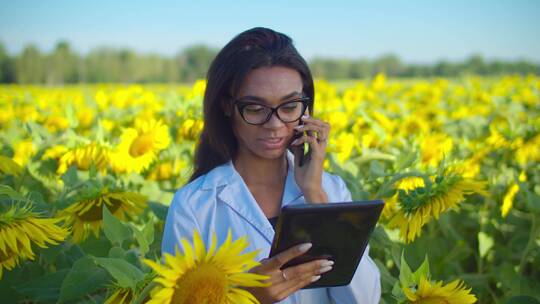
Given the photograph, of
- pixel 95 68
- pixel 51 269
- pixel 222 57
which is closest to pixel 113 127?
pixel 51 269

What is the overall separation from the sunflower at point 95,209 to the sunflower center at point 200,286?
0.79 metres

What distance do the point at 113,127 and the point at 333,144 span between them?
1627mm

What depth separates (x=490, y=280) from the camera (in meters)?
2.64

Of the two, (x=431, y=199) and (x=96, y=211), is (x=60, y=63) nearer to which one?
(x=96, y=211)

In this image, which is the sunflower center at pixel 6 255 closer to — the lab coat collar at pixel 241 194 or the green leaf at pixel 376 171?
the lab coat collar at pixel 241 194

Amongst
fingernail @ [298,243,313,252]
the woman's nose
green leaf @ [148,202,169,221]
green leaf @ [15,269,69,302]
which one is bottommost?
green leaf @ [15,269,69,302]

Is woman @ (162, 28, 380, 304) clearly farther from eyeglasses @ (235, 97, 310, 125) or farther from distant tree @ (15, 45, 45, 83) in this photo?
distant tree @ (15, 45, 45, 83)

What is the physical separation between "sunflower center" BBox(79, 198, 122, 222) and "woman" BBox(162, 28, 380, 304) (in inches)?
11.3

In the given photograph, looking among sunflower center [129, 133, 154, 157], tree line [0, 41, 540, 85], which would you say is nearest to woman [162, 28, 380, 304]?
sunflower center [129, 133, 154, 157]

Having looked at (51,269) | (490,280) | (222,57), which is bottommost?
(490,280)

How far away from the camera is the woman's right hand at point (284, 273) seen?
1.20 metres

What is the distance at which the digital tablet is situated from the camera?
1167 millimetres

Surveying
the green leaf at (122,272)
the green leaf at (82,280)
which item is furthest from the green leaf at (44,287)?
the green leaf at (122,272)

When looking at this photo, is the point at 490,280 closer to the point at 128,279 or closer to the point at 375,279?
the point at 375,279
